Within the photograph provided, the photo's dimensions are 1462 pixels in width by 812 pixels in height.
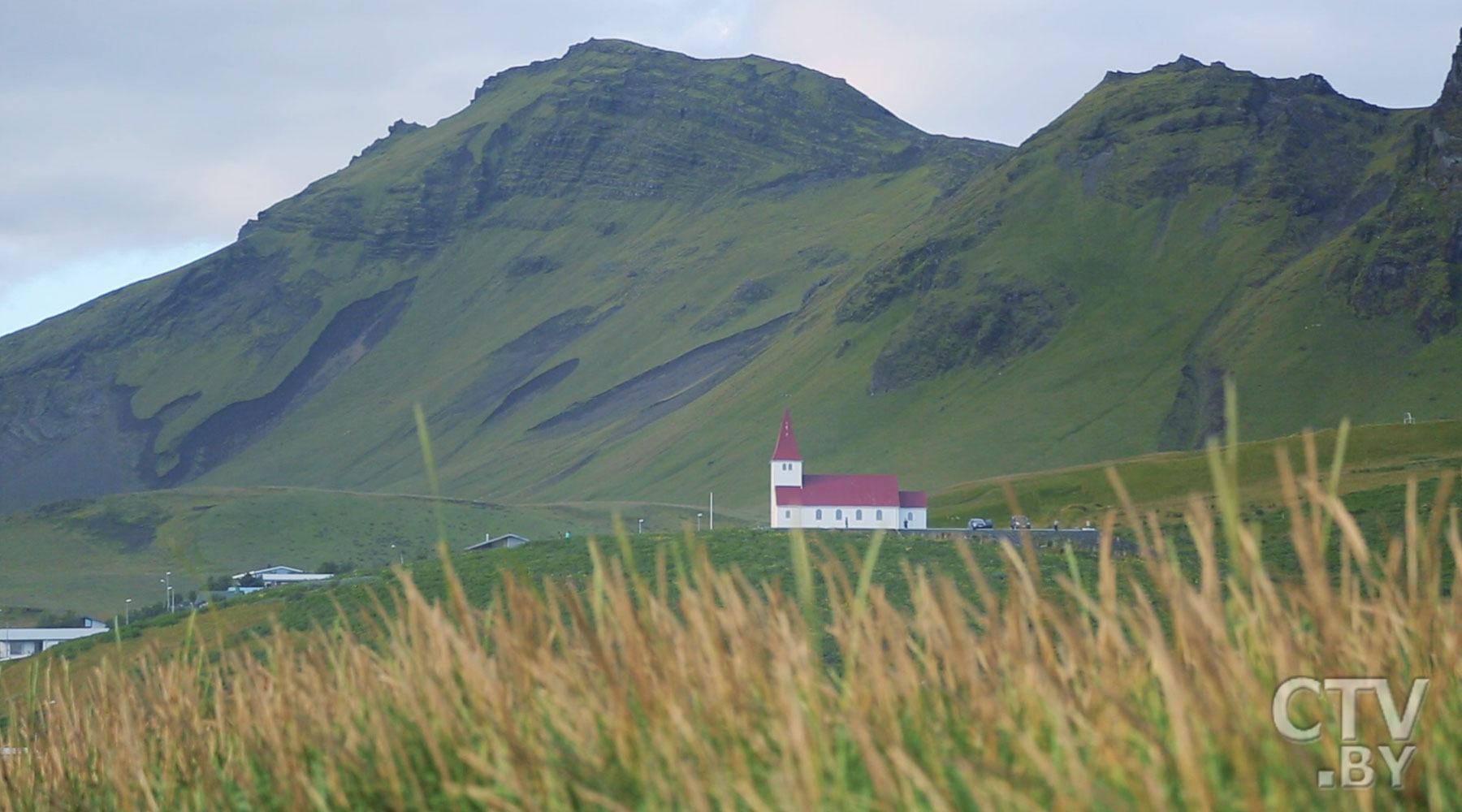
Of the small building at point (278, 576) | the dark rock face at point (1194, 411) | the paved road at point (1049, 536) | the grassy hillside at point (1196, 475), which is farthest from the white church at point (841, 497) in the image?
the dark rock face at point (1194, 411)

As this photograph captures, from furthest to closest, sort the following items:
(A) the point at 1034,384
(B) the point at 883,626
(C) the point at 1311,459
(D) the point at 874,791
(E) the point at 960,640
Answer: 1. (A) the point at 1034,384
2. (B) the point at 883,626
3. (E) the point at 960,640
4. (D) the point at 874,791
5. (C) the point at 1311,459

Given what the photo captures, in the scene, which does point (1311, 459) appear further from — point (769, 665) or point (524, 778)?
point (524, 778)

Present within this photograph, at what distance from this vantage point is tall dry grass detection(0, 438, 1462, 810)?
3.04m

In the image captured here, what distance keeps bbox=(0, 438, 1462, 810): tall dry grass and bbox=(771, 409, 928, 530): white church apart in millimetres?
70915

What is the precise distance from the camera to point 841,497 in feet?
255

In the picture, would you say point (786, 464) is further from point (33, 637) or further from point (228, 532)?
point (228, 532)

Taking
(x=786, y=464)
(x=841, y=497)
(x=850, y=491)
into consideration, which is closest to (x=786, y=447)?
(x=786, y=464)

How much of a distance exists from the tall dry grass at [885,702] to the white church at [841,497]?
2792 inches

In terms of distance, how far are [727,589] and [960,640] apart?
64 centimetres

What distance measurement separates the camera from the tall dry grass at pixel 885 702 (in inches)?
119

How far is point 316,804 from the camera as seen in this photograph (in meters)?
4.23

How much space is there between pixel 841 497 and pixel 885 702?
74475 mm

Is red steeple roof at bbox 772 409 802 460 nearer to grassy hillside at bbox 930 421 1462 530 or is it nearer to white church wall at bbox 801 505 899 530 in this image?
white church wall at bbox 801 505 899 530

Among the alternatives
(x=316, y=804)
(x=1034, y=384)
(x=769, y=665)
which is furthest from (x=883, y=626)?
(x=1034, y=384)
